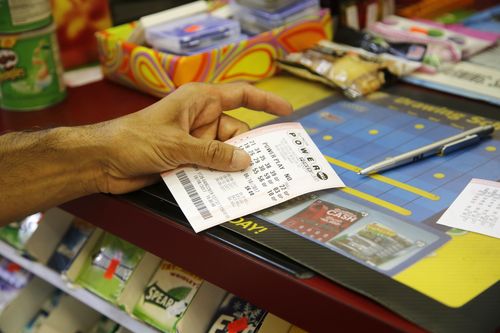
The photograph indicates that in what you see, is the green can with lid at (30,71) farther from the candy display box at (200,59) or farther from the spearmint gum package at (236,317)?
the spearmint gum package at (236,317)

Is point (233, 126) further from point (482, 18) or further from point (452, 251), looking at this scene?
point (482, 18)

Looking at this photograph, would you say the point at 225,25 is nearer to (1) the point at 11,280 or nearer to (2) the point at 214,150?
(2) the point at 214,150

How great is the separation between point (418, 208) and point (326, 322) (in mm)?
242

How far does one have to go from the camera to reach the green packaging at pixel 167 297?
112 cm

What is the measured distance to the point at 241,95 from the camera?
1.11m

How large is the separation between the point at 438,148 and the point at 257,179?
0.33 m

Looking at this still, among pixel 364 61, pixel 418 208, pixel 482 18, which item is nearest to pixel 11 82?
pixel 364 61

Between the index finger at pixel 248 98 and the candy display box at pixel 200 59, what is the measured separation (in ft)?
0.61

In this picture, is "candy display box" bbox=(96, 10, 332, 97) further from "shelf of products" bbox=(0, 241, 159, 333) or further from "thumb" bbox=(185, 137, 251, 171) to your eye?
"shelf of products" bbox=(0, 241, 159, 333)

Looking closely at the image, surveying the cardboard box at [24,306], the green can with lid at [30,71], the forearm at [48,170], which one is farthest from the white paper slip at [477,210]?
the cardboard box at [24,306]

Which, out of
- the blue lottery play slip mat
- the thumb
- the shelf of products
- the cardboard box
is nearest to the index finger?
the thumb

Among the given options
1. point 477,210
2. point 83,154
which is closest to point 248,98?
point 83,154

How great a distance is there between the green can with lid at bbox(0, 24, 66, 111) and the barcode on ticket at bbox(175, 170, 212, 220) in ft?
1.58

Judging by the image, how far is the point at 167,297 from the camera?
1148 millimetres
